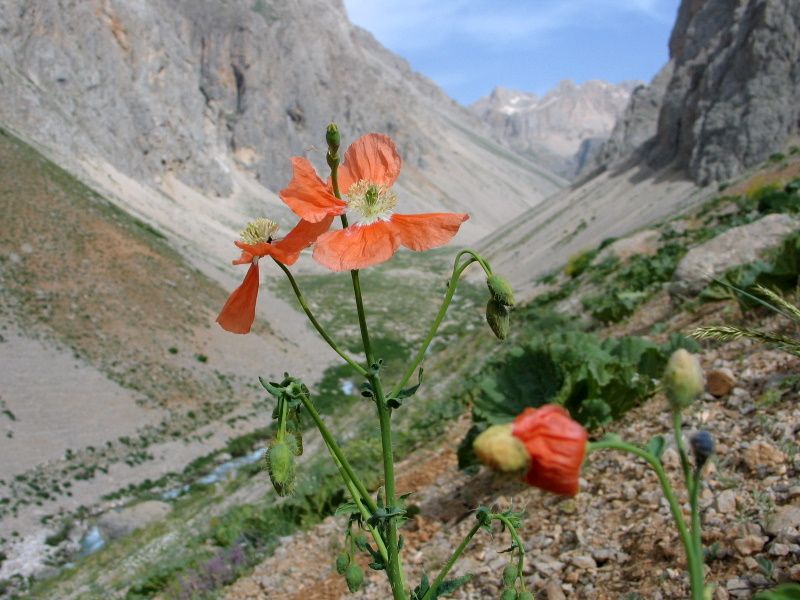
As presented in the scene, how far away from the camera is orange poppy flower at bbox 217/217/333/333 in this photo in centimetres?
190

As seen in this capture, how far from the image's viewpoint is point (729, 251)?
26.7 ft

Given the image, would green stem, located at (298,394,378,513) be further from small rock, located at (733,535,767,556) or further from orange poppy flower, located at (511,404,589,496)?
small rock, located at (733,535,767,556)

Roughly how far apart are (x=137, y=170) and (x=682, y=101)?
125ft

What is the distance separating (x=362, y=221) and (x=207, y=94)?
83238 mm

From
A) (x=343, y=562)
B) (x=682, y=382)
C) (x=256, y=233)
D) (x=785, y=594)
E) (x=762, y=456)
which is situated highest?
(x=256, y=233)

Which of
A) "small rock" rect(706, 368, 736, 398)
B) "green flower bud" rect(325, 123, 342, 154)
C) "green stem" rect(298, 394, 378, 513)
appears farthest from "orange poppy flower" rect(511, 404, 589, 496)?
"small rock" rect(706, 368, 736, 398)

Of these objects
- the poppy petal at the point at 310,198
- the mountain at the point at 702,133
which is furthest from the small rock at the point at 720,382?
the mountain at the point at 702,133

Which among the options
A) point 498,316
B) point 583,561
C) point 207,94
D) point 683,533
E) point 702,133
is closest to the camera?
point 683,533

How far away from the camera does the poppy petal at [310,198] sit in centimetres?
189

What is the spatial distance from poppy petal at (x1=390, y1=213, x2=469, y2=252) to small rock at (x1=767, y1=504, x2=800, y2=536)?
6.59 feet

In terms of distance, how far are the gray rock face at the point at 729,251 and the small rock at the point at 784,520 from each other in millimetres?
4786

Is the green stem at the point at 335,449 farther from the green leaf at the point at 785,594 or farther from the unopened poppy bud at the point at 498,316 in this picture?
the green leaf at the point at 785,594

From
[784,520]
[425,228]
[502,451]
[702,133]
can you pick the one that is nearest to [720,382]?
[784,520]

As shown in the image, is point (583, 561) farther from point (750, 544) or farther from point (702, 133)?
point (702, 133)
